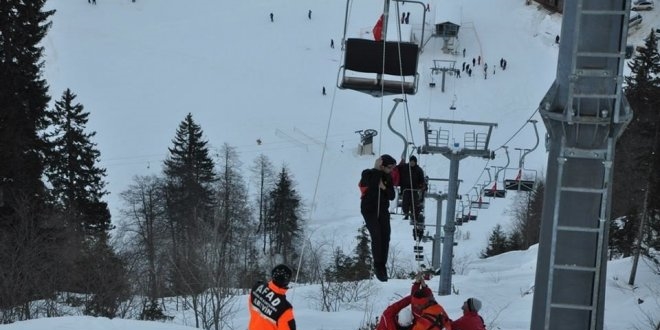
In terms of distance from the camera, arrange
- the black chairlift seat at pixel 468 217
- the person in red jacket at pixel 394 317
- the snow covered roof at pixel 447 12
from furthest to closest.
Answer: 1. the snow covered roof at pixel 447 12
2. the black chairlift seat at pixel 468 217
3. the person in red jacket at pixel 394 317

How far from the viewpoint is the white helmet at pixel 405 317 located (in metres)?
6.69

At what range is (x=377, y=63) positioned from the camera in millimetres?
9750

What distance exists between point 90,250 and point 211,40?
40.9 metres

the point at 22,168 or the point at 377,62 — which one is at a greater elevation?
the point at 377,62

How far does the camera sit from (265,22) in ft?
230

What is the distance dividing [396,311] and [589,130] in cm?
310

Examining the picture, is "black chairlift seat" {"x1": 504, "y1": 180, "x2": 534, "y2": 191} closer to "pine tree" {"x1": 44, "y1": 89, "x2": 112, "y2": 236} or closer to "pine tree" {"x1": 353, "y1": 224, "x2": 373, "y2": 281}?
"pine tree" {"x1": 353, "y1": 224, "x2": 373, "y2": 281}

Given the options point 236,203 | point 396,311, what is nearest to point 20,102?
point 236,203

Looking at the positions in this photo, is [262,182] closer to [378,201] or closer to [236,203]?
[236,203]

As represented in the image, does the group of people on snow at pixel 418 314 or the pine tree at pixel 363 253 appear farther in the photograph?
the pine tree at pixel 363 253

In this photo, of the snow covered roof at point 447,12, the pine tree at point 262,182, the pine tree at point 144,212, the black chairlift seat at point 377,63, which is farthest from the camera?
the snow covered roof at point 447,12

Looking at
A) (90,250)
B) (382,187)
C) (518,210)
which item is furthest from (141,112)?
(382,187)

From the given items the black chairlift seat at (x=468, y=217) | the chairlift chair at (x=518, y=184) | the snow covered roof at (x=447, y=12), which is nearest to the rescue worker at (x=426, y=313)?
the chairlift chair at (x=518, y=184)

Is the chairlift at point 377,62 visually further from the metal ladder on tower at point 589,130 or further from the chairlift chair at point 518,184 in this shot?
the chairlift chair at point 518,184
